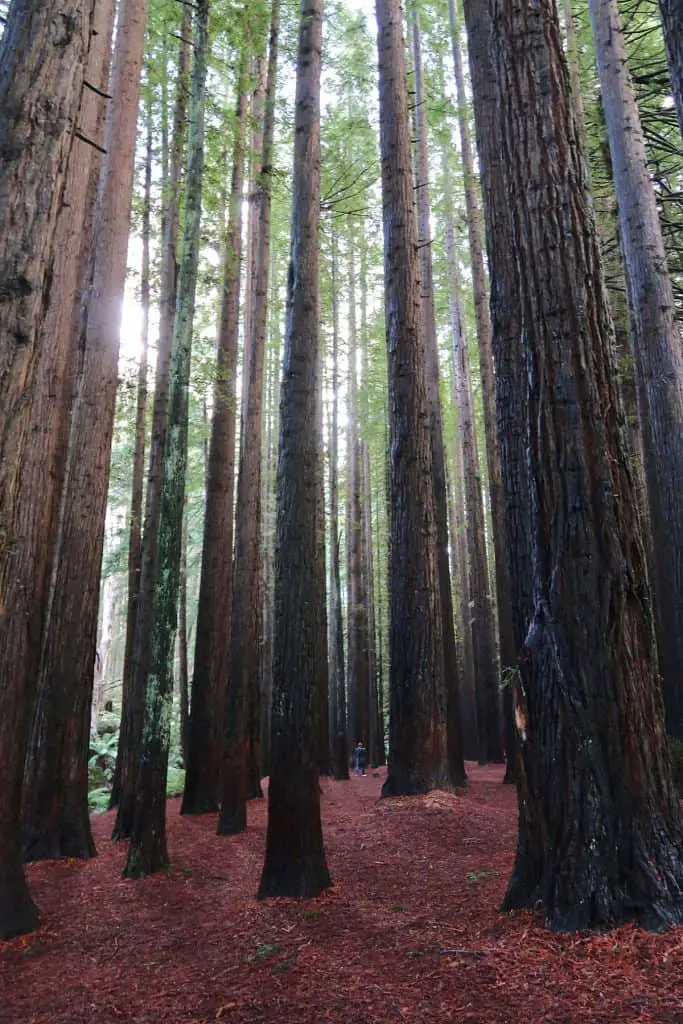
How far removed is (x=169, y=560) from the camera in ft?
21.8

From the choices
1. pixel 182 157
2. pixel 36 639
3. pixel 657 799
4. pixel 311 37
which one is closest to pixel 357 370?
pixel 182 157

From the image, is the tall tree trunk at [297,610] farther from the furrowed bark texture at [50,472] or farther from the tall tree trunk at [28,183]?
the tall tree trunk at [28,183]

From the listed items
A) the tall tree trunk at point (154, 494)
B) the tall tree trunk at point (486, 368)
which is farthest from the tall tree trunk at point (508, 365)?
the tall tree trunk at point (486, 368)

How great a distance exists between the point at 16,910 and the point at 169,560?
3140 mm

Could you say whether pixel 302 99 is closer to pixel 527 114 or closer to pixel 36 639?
pixel 527 114

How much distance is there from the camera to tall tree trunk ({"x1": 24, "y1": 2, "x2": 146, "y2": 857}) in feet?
23.5

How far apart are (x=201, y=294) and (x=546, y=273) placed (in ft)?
38.3

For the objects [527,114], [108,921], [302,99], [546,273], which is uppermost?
[302,99]

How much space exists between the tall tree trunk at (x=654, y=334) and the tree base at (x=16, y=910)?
7914mm

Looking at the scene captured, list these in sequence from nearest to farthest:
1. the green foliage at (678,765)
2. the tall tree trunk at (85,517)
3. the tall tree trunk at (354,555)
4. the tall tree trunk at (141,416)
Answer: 1. the tall tree trunk at (85,517)
2. the green foliage at (678,765)
3. the tall tree trunk at (141,416)
4. the tall tree trunk at (354,555)

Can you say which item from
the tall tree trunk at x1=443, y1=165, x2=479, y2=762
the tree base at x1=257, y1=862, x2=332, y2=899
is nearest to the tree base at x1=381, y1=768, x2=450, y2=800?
the tree base at x1=257, y1=862, x2=332, y2=899

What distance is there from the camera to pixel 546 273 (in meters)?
4.12

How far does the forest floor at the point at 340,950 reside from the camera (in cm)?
296

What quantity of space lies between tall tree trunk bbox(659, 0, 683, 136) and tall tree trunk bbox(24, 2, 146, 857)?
252 inches
